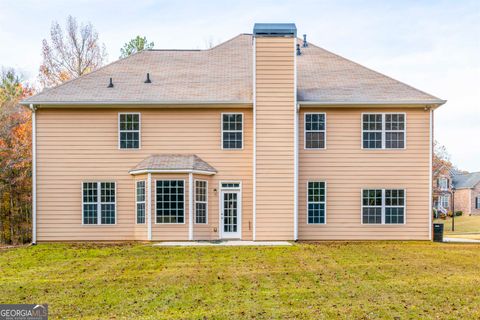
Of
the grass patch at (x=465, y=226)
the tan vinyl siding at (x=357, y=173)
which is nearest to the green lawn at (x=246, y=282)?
the tan vinyl siding at (x=357, y=173)

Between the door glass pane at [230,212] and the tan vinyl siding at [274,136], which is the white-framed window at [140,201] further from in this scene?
the tan vinyl siding at [274,136]

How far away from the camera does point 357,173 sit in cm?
1953

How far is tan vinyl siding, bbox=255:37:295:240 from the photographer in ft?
61.8

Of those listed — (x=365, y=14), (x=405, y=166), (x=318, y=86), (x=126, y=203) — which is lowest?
(x=126, y=203)

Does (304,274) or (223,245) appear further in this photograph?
(223,245)

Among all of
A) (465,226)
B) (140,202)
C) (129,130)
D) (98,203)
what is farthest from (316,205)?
(465,226)

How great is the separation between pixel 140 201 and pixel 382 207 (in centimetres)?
868

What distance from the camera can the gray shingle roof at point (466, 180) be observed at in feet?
191

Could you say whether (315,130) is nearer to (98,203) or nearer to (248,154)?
(248,154)

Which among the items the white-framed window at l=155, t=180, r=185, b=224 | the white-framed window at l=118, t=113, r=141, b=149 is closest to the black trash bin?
the white-framed window at l=155, t=180, r=185, b=224

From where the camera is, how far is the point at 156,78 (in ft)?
68.6

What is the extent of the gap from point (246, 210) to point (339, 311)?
1099 centimetres

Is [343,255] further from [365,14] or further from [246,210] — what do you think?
[365,14]

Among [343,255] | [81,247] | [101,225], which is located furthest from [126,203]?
[343,255]
